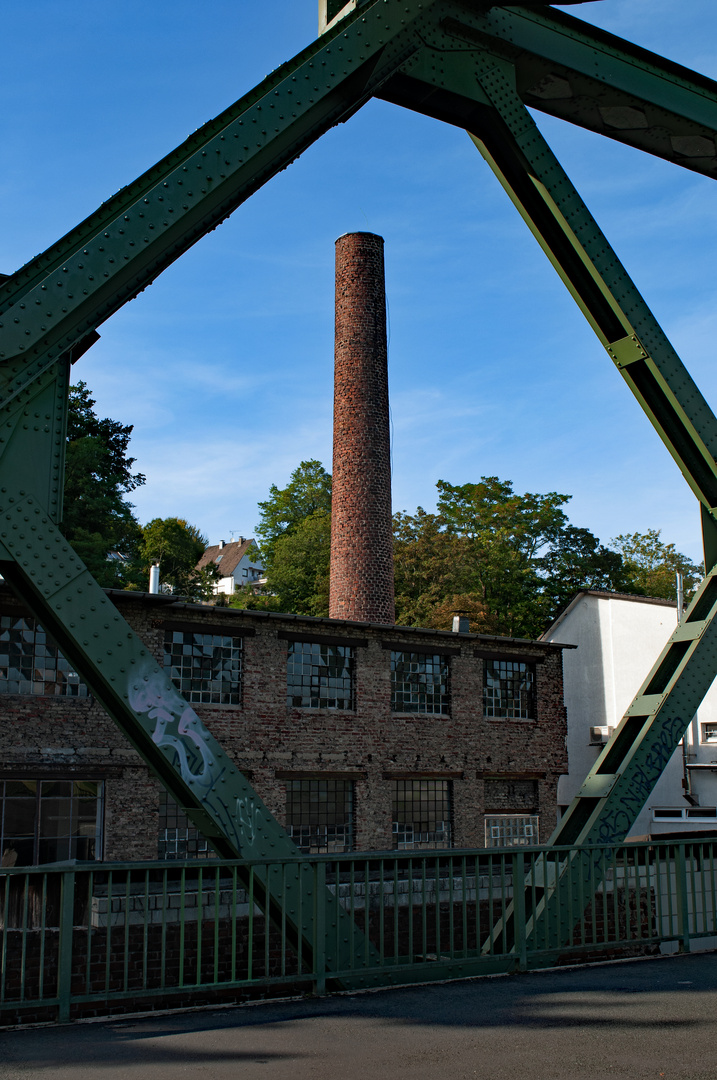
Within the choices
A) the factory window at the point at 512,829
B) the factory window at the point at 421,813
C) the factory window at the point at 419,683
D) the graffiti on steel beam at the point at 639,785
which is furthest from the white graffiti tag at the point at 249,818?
the factory window at the point at 512,829

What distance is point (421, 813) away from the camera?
23516mm

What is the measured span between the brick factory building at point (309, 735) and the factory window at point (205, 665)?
32 millimetres

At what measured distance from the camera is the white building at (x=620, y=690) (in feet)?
100

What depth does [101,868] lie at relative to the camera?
241 inches

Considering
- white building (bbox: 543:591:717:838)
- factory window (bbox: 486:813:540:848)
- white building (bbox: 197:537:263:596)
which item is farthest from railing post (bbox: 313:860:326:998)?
white building (bbox: 197:537:263:596)

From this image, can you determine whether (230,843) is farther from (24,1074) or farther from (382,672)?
(382,672)

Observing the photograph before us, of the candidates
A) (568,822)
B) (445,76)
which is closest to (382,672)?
(568,822)

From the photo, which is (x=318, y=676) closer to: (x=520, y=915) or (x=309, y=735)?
(x=309, y=735)

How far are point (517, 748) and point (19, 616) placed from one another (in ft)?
44.1

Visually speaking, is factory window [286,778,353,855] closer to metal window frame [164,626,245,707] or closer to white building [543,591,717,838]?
metal window frame [164,626,245,707]

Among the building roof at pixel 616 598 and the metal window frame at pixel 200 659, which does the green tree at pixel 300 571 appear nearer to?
the building roof at pixel 616 598

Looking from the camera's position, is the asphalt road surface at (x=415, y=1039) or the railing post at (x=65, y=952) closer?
the asphalt road surface at (x=415, y=1039)

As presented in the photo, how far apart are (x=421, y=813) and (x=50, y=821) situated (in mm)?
9141

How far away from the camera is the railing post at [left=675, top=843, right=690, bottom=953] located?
8539mm
